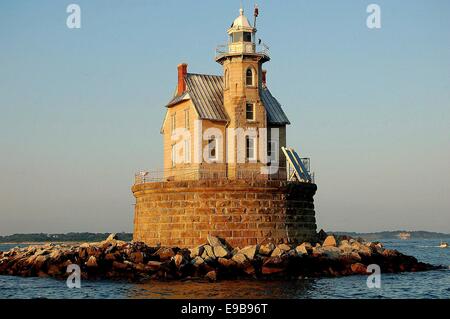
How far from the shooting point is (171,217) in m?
35.6

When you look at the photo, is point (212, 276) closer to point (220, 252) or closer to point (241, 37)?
point (220, 252)

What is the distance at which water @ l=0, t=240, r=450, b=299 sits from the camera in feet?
88.8

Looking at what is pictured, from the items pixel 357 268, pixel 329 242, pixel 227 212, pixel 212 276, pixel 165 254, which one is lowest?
pixel 212 276

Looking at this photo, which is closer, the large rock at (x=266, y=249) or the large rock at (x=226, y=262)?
the large rock at (x=226, y=262)

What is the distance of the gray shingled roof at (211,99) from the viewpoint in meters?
37.8

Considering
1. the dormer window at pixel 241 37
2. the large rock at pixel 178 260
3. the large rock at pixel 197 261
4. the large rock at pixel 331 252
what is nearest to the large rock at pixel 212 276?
the large rock at pixel 197 261

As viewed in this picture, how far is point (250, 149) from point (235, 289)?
11162 millimetres

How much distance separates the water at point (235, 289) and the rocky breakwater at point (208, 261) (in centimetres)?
113

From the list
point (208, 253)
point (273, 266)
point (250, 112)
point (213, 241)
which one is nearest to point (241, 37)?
point (250, 112)

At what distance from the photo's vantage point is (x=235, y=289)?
28.0 meters

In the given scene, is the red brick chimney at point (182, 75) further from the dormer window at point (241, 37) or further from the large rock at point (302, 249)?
the large rock at point (302, 249)

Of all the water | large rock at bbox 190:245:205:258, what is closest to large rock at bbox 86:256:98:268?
the water
